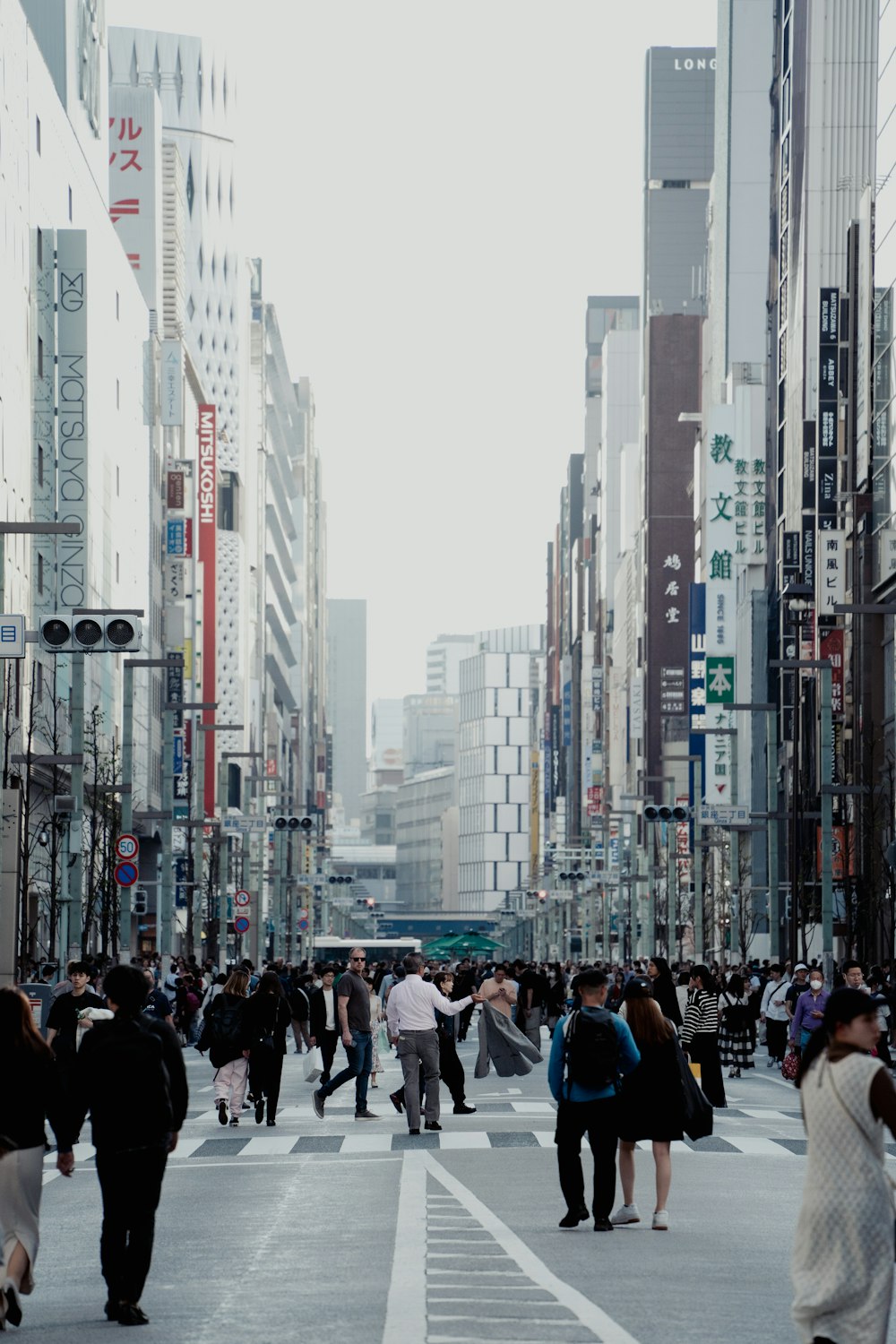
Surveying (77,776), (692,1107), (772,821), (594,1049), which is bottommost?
(692,1107)

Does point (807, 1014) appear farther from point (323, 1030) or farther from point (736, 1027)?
point (736, 1027)

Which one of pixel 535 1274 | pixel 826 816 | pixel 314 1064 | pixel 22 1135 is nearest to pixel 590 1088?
pixel 535 1274

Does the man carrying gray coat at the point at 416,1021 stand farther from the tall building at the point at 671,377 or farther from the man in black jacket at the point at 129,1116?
the tall building at the point at 671,377

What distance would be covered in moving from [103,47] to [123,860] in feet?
125

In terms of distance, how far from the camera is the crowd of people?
8367 mm

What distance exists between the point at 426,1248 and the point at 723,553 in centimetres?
9513

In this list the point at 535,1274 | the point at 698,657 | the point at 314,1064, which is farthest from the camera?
the point at 698,657

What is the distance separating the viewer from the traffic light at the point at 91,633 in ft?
109

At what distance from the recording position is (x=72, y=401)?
6756 centimetres

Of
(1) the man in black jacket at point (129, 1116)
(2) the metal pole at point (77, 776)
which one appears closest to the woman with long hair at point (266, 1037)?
(1) the man in black jacket at point (129, 1116)

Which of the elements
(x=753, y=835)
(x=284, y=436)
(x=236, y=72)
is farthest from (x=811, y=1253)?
(x=284, y=436)

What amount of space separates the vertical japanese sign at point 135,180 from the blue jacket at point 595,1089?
88.9m

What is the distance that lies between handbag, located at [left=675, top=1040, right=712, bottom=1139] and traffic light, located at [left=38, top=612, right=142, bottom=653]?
19.1 meters

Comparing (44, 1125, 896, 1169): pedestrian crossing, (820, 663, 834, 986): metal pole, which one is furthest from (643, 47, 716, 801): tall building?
(44, 1125, 896, 1169): pedestrian crossing
